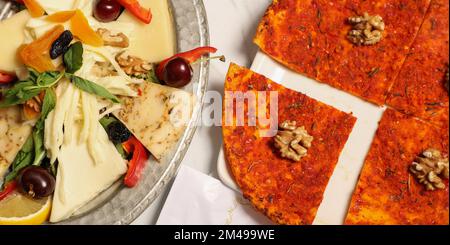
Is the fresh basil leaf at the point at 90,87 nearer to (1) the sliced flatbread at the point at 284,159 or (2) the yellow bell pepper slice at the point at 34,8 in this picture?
(2) the yellow bell pepper slice at the point at 34,8

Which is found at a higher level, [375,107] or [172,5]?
[172,5]

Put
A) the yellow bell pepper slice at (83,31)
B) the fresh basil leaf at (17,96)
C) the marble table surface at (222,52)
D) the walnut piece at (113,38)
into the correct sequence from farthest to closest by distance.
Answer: the marble table surface at (222,52) < the walnut piece at (113,38) < the yellow bell pepper slice at (83,31) < the fresh basil leaf at (17,96)

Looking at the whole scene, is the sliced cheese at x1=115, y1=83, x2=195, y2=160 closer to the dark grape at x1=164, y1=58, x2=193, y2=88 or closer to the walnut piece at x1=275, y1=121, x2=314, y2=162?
the dark grape at x1=164, y1=58, x2=193, y2=88

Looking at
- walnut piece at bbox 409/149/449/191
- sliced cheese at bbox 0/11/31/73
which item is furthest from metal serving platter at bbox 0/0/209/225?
walnut piece at bbox 409/149/449/191

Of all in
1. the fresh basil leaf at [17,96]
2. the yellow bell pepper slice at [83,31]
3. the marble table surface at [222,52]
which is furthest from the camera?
the marble table surface at [222,52]

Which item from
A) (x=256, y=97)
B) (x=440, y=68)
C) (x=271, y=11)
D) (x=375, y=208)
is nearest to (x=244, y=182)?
(x=256, y=97)

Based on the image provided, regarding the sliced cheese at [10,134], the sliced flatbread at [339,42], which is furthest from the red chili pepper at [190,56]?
the sliced cheese at [10,134]
